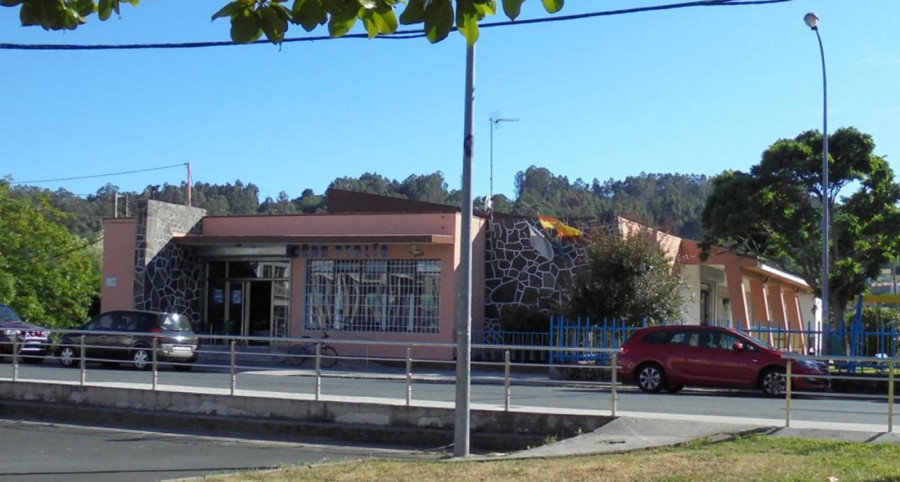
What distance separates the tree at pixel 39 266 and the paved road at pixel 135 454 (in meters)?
24.0

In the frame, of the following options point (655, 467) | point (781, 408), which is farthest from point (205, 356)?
point (655, 467)

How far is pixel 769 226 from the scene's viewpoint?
31.5 metres

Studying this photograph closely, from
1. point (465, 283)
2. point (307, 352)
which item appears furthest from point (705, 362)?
point (307, 352)

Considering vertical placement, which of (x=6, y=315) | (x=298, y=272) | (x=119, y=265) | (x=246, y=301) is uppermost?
(x=119, y=265)

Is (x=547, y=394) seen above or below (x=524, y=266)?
below

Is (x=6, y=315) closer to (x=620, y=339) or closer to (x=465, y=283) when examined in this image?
(x=620, y=339)

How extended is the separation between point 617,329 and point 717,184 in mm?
9623

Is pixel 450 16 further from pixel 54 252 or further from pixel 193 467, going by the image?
pixel 54 252

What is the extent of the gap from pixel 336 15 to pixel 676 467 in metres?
6.56

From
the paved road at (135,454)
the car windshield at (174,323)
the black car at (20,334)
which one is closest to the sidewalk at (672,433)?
the paved road at (135,454)

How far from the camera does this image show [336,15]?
5359 mm

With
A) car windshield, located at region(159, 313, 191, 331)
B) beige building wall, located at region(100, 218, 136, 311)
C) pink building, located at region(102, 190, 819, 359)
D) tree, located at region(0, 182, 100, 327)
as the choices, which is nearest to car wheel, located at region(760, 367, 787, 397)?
pink building, located at region(102, 190, 819, 359)

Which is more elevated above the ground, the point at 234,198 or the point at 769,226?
the point at 234,198

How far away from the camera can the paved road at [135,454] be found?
11.7 m
